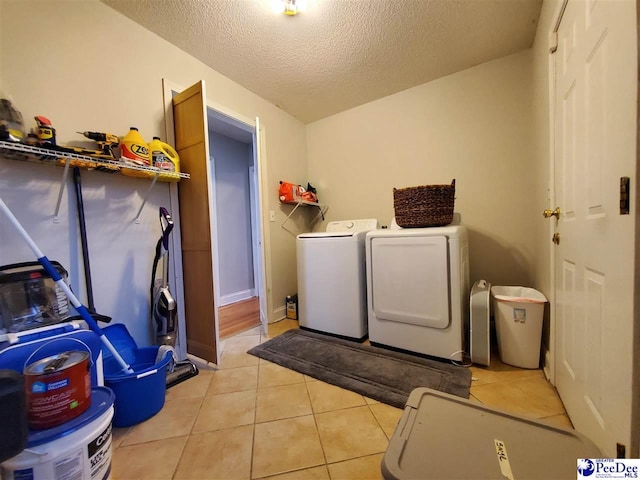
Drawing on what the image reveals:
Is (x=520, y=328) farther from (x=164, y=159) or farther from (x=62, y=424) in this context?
(x=164, y=159)

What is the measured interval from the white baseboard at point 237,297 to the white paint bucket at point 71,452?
100 inches

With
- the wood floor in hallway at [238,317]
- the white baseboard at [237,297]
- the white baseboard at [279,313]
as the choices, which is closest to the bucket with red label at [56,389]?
the wood floor in hallway at [238,317]

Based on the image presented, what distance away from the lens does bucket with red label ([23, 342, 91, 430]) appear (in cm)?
82

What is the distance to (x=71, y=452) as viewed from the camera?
795 millimetres

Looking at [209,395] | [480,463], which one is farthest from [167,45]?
[480,463]

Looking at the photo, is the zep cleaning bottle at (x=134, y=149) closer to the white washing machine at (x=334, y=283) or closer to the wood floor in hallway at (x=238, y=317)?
the white washing machine at (x=334, y=283)

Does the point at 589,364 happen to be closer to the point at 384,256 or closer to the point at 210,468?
the point at 384,256

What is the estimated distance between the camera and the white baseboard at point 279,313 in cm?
271

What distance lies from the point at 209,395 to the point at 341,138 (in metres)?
2.80

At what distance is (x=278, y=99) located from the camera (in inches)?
106

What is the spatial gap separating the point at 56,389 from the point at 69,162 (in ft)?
3.43

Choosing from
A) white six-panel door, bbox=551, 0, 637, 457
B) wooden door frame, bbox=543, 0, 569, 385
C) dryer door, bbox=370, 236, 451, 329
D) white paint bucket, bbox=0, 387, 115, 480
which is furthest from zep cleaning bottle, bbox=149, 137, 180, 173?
wooden door frame, bbox=543, 0, 569, 385

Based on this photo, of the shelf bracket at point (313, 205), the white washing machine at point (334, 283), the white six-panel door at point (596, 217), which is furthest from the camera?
the shelf bracket at point (313, 205)

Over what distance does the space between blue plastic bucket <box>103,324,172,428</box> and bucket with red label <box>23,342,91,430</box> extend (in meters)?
0.30
